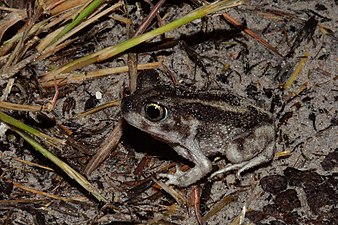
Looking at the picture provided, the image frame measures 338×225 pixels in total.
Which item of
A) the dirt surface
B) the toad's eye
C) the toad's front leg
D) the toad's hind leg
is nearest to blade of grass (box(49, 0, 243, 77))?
the dirt surface

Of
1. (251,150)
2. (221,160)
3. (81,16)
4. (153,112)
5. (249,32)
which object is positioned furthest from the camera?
(249,32)

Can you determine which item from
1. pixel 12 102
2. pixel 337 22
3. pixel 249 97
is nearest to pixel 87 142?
pixel 12 102

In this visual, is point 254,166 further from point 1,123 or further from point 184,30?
point 1,123

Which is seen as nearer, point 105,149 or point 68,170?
point 68,170

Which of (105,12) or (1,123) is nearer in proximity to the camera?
(1,123)

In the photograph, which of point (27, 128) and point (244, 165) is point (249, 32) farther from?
point (27, 128)

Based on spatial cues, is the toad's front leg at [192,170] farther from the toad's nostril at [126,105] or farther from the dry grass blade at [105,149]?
the toad's nostril at [126,105]

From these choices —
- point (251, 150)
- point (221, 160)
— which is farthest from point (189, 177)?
point (251, 150)

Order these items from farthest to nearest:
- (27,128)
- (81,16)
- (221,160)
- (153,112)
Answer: (221,160), (81,16), (153,112), (27,128)
